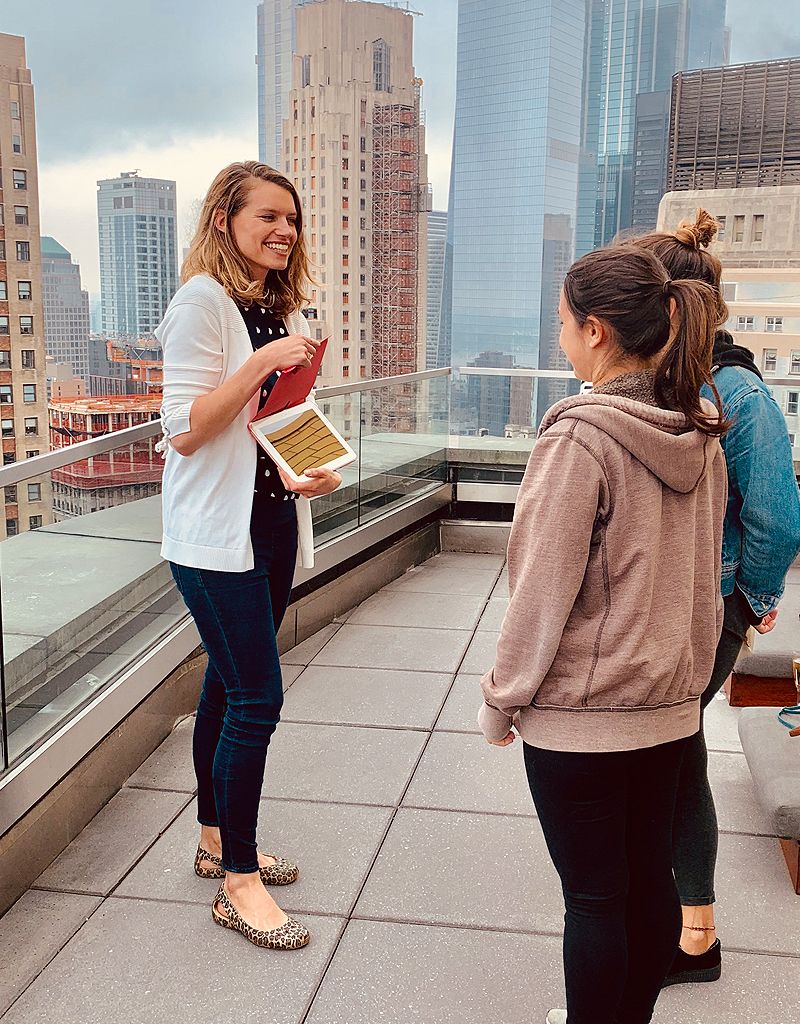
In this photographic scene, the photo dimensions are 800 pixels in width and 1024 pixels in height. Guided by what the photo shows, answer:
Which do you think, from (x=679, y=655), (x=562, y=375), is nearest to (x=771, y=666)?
A: (x=679, y=655)

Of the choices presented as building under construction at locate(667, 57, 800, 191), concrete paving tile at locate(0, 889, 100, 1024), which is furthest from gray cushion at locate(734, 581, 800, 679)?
building under construction at locate(667, 57, 800, 191)

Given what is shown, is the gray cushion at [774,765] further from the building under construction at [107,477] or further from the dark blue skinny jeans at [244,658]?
the building under construction at [107,477]

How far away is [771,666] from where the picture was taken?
3414mm

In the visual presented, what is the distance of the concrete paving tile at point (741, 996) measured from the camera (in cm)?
187

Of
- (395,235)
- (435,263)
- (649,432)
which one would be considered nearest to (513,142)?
(435,263)

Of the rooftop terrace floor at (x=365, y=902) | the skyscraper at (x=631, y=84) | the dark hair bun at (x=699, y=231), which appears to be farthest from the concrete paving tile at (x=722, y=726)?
the skyscraper at (x=631, y=84)

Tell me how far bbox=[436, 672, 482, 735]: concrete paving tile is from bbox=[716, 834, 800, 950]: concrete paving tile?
39.3 inches

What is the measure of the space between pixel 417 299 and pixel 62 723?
3561 cm

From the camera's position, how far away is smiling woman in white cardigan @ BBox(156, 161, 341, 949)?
191 centimetres

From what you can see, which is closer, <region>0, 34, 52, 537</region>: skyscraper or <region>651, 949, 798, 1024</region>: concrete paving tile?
<region>651, 949, 798, 1024</region>: concrete paving tile

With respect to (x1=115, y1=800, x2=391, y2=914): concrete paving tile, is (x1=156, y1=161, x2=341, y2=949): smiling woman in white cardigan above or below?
above

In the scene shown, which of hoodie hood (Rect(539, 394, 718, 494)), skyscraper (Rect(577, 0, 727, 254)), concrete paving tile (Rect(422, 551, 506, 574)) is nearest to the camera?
hoodie hood (Rect(539, 394, 718, 494))

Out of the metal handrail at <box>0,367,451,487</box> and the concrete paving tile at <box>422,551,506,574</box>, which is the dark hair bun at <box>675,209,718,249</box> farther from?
the concrete paving tile at <box>422,551,506,574</box>

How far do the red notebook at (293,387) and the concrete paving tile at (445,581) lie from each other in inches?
122
